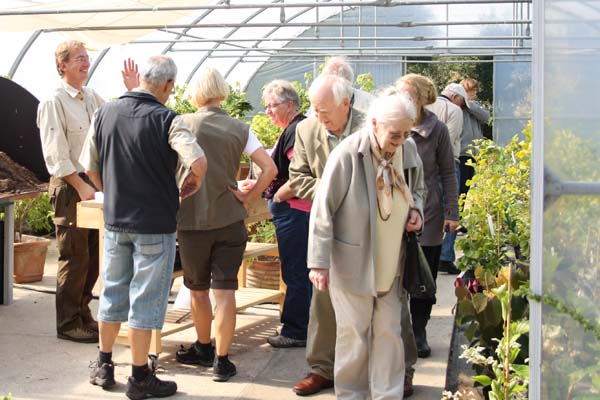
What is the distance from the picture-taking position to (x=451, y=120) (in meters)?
8.48

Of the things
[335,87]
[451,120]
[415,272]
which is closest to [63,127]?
[335,87]

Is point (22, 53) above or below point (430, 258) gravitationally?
above

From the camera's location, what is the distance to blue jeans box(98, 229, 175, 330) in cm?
405

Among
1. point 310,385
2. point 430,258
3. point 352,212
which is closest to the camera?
point 352,212

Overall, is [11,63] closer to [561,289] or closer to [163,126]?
[163,126]

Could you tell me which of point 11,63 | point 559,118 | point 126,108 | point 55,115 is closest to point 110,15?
point 11,63

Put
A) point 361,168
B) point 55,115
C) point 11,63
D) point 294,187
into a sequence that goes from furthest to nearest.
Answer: point 11,63
point 55,115
point 294,187
point 361,168

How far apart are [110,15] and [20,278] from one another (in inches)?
127

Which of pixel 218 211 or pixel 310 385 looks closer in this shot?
pixel 310 385

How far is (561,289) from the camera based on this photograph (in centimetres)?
238

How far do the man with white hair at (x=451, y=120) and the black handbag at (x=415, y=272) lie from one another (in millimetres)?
3457

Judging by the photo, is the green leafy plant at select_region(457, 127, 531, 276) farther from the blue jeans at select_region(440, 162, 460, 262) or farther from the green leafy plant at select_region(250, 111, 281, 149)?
the green leafy plant at select_region(250, 111, 281, 149)

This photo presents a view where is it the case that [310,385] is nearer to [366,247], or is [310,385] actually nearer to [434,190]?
[366,247]

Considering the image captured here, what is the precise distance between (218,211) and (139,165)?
54 centimetres
